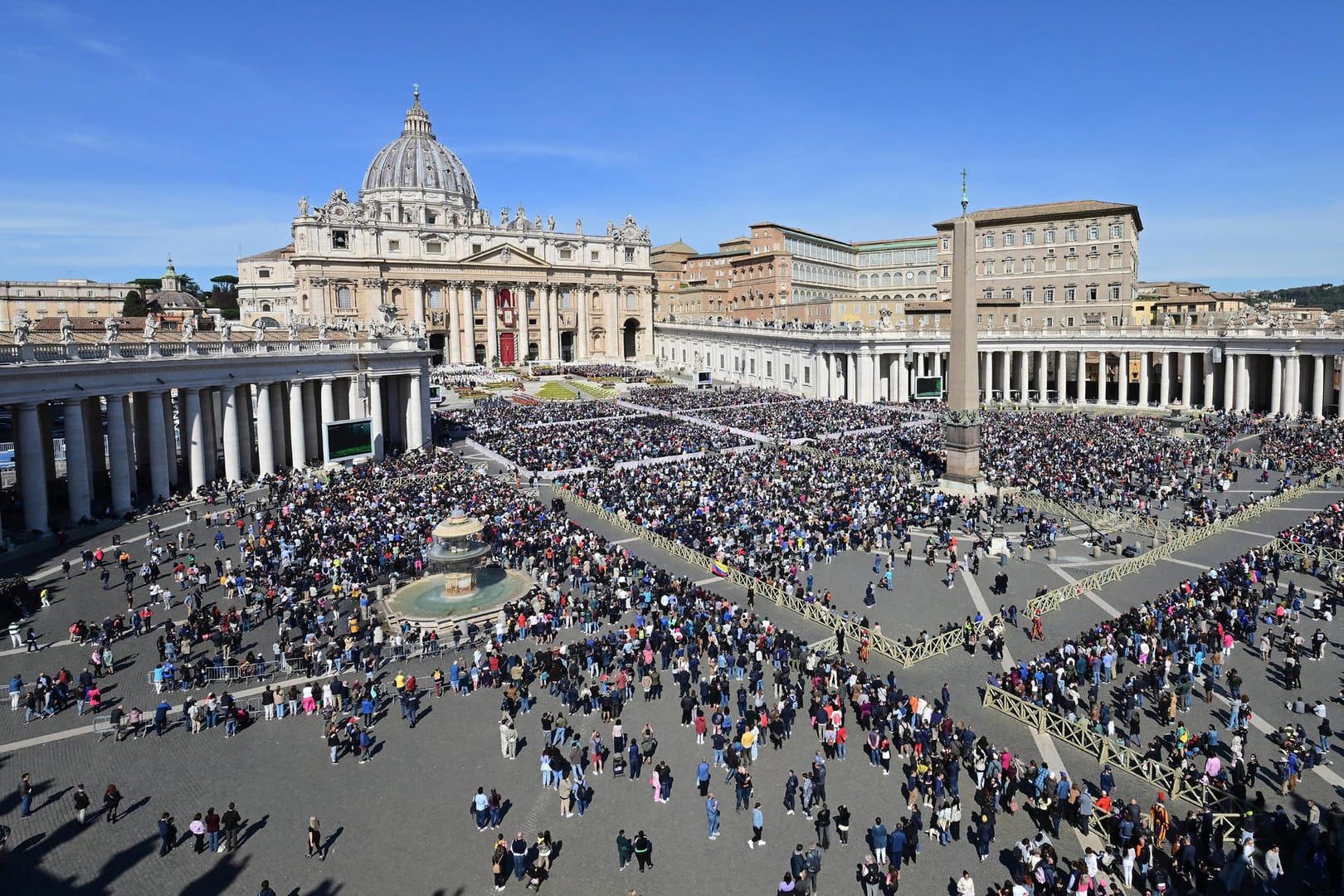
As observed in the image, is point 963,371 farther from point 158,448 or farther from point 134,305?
point 134,305

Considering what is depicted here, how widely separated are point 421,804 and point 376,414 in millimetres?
36245

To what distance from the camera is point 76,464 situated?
32.9 m

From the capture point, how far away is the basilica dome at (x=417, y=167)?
11681cm

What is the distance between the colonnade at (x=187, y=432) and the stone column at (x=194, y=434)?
2.0 inches

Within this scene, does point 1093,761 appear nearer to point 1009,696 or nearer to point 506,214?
point 1009,696

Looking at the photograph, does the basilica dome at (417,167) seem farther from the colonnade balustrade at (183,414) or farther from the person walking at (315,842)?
the person walking at (315,842)

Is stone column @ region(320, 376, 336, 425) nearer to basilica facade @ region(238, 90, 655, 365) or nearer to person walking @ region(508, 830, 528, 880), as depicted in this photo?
person walking @ region(508, 830, 528, 880)

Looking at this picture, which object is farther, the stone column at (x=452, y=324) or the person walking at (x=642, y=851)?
the stone column at (x=452, y=324)

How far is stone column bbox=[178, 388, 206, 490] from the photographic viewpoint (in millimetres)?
38812

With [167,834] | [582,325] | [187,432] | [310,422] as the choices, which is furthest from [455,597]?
[582,325]

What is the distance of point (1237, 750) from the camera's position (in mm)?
14891

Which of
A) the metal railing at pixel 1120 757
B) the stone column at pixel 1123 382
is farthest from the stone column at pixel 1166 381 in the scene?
the metal railing at pixel 1120 757

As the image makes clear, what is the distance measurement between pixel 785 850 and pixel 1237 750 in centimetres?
860

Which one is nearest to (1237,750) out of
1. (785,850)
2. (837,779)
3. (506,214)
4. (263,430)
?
(837,779)
